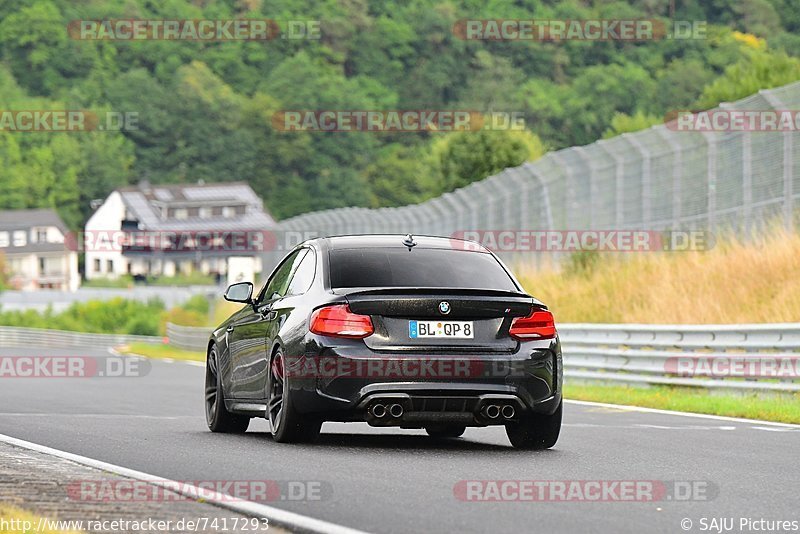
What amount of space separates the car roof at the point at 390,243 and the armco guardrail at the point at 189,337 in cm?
3589

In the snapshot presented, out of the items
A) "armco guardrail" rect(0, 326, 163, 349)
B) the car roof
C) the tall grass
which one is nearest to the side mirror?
the car roof

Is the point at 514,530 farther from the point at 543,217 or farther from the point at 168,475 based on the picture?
the point at 543,217

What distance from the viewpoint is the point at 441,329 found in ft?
38.2

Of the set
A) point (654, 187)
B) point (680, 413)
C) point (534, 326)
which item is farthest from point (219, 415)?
point (654, 187)

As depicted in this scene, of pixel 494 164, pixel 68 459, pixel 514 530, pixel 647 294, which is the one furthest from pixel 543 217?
pixel 494 164

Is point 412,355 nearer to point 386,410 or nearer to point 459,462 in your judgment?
point 386,410

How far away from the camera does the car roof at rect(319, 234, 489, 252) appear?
503 inches

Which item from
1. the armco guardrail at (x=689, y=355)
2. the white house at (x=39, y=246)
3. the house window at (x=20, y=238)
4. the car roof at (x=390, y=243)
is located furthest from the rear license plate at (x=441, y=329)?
the house window at (x=20, y=238)

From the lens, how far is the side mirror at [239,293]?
13.4m

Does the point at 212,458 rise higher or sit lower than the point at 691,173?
lower

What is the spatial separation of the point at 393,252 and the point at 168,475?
3.23 m

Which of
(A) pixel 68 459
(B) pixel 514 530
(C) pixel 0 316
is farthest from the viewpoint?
(C) pixel 0 316

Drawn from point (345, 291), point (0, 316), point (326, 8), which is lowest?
point (0, 316)

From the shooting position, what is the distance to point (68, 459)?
10781 mm
